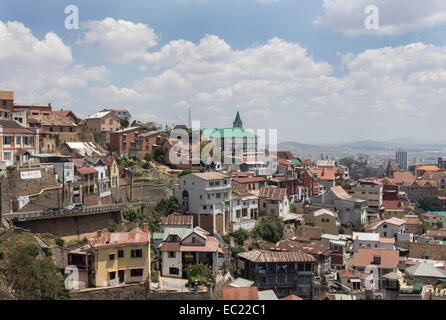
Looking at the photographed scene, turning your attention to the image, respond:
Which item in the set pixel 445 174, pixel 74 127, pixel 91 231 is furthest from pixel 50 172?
pixel 445 174

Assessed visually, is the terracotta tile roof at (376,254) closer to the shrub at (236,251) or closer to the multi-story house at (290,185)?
the shrub at (236,251)

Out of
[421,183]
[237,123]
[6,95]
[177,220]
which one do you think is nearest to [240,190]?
[177,220]

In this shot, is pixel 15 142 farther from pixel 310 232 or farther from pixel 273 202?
pixel 310 232

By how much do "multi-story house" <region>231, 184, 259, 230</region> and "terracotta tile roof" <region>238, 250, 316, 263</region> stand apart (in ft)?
14.4

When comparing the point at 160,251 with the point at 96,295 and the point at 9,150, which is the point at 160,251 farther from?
the point at 9,150

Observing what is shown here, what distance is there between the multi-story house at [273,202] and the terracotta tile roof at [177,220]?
8.49m

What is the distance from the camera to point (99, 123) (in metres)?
33.3

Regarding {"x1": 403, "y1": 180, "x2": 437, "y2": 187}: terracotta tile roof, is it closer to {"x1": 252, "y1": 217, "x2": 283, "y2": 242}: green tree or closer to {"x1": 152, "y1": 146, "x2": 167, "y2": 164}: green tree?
{"x1": 252, "y1": 217, "x2": 283, "y2": 242}: green tree

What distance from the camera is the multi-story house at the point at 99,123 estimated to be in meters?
33.3

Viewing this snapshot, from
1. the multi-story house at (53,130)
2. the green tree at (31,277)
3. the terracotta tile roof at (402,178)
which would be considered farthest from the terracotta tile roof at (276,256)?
the terracotta tile roof at (402,178)

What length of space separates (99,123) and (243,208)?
14.6m
